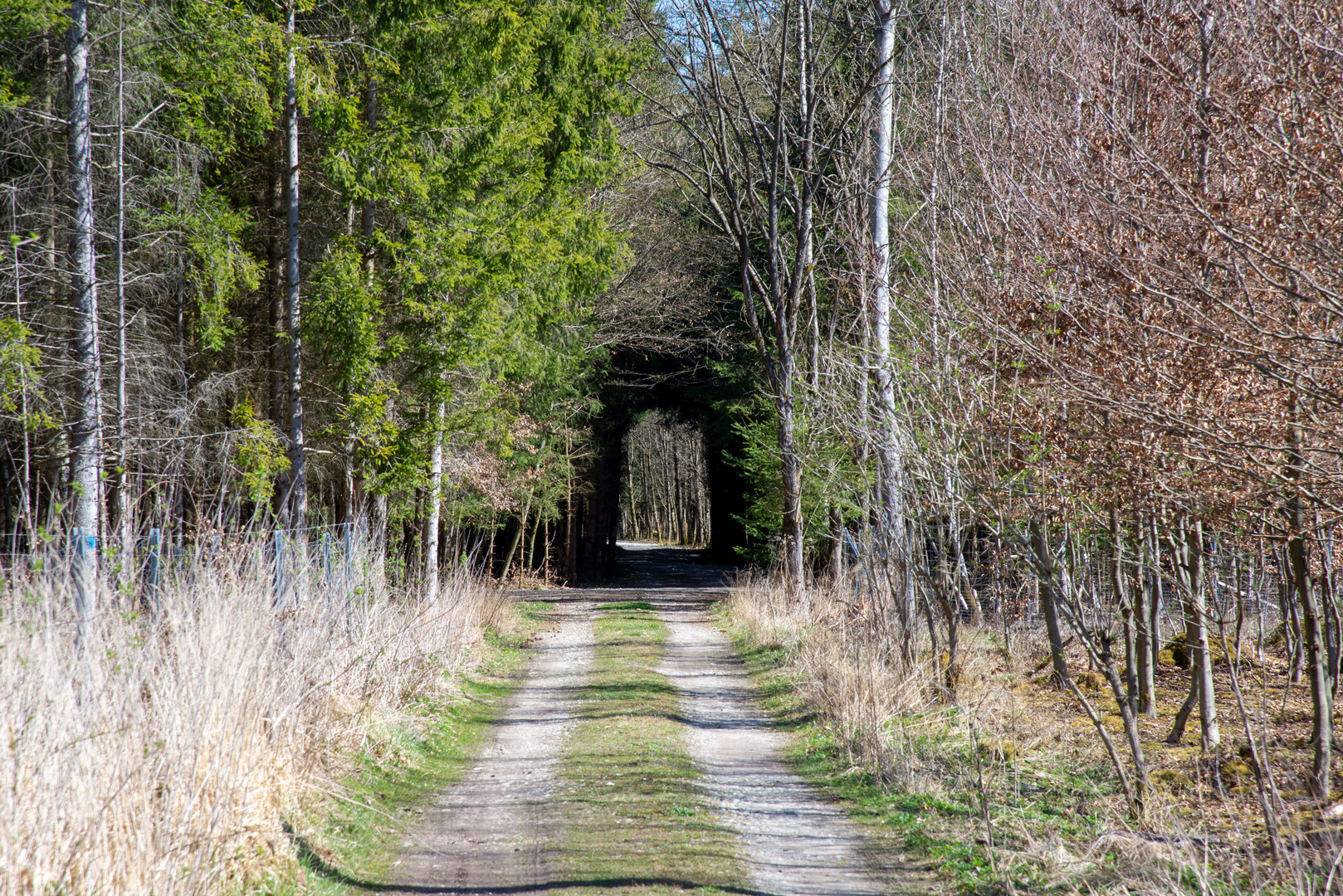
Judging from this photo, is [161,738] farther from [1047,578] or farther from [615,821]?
[1047,578]

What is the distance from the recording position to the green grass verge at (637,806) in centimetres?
519

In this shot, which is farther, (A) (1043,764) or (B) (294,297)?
(B) (294,297)

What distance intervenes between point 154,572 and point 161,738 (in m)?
2.23

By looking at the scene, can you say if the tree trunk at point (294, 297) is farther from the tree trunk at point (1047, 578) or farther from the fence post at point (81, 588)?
the tree trunk at point (1047, 578)

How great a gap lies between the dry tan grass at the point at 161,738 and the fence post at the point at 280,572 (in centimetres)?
10

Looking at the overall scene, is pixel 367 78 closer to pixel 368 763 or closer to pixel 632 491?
pixel 368 763

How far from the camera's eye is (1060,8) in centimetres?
916

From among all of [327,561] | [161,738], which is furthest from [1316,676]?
[327,561]

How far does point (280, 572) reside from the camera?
7039 mm

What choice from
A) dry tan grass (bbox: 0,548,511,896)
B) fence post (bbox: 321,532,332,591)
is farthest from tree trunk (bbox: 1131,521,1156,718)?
fence post (bbox: 321,532,332,591)

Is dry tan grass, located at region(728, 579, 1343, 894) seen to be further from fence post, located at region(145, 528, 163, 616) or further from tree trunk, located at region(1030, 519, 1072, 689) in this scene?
fence post, located at region(145, 528, 163, 616)

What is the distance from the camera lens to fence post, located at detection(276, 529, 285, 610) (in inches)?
265

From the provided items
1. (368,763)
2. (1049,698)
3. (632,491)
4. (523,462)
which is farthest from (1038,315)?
(632,491)

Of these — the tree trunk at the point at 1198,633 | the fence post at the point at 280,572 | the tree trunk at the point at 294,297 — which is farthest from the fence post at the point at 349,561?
the tree trunk at the point at 1198,633
